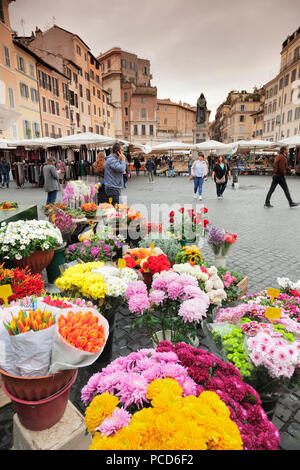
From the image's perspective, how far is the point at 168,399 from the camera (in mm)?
1124

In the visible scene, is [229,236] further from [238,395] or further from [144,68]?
[144,68]

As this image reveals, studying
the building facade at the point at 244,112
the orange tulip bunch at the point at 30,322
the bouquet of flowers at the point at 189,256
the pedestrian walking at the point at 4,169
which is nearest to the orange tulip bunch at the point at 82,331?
the orange tulip bunch at the point at 30,322

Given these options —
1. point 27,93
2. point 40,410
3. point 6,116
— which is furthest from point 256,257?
point 27,93

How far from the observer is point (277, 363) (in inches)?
59.2

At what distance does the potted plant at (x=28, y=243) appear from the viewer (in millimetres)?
2943

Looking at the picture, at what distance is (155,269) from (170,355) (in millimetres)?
1247

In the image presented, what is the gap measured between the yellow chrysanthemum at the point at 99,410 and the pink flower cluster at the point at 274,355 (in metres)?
0.84

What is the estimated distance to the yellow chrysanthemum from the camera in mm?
1137

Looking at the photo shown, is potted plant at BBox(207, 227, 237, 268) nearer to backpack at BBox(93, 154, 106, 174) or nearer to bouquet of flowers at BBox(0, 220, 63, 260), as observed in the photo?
bouquet of flowers at BBox(0, 220, 63, 260)

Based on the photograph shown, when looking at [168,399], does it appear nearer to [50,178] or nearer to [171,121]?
[50,178]

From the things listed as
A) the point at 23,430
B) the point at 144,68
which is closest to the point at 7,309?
the point at 23,430

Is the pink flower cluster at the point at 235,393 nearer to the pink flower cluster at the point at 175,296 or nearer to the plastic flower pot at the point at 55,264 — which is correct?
the pink flower cluster at the point at 175,296

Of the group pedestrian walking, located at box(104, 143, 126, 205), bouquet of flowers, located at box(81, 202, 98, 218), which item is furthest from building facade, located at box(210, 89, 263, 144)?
bouquet of flowers, located at box(81, 202, 98, 218)

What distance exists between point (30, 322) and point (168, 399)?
77 cm
